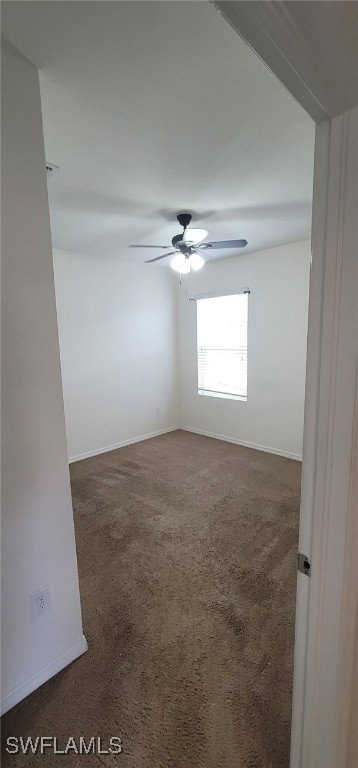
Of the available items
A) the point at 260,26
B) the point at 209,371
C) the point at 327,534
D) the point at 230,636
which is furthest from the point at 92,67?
the point at 209,371

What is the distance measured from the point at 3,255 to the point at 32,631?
1.49m

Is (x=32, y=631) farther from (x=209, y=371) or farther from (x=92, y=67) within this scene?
(x=209, y=371)

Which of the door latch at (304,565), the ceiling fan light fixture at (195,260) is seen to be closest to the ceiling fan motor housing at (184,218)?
the ceiling fan light fixture at (195,260)

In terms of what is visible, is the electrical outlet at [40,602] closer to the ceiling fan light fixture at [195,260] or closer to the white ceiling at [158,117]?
the white ceiling at [158,117]

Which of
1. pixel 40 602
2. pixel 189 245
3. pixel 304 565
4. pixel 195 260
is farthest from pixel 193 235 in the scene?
pixel 40 602

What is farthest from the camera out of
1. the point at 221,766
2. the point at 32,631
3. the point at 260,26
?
the point at 32,631

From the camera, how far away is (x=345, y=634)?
809 mm

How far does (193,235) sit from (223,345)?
1.96 m

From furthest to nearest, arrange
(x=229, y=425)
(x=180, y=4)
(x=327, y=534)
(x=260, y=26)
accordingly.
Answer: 1. (x=229, y=425)
2. (x=180, y=4)
3. (x=327, y=534)
4. (x=260, y=26)

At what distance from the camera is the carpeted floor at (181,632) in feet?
3.96

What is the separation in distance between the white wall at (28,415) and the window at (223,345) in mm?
3157

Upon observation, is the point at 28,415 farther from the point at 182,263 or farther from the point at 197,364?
the point at 197,364

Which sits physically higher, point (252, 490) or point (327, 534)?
point (327, 534)

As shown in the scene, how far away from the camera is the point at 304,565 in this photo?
0.82 m
